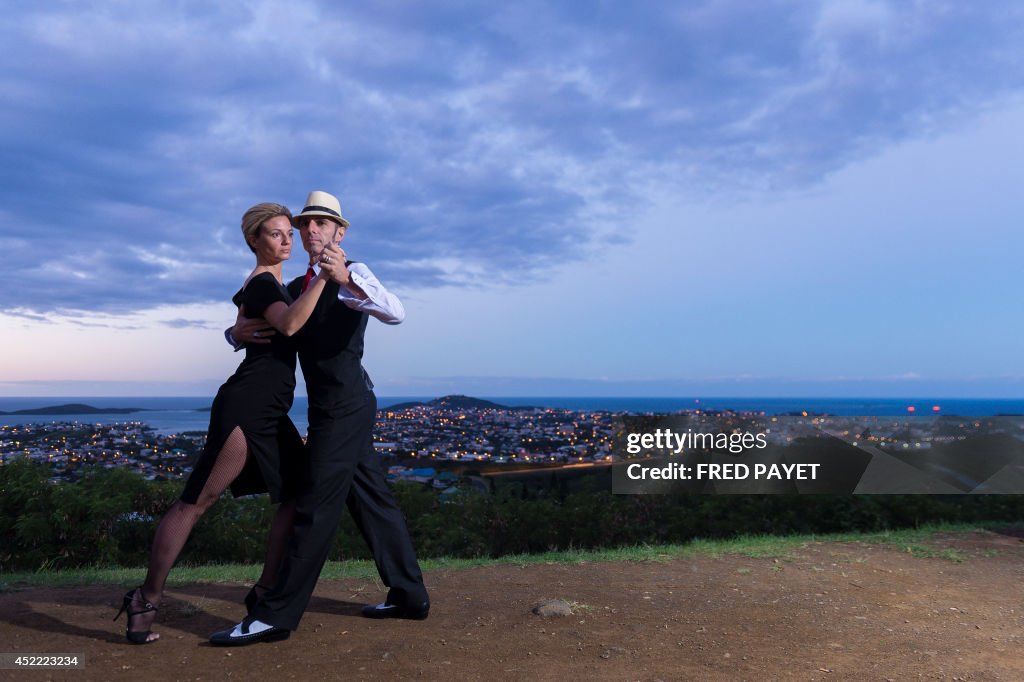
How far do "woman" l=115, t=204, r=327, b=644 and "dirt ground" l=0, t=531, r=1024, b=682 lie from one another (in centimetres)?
46

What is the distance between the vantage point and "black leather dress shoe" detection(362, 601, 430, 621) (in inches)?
194

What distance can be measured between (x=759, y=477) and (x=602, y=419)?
7233 millimetres

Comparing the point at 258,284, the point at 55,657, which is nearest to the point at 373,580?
the point at 55,657

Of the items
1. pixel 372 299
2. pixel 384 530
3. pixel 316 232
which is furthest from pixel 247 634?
pixel 316 232

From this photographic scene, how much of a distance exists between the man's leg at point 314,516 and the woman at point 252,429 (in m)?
0.19

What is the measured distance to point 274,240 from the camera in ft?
14.8

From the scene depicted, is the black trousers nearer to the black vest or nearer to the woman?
Answer: the black vest

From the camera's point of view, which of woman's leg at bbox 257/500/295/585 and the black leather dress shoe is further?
the black leather dress shoe

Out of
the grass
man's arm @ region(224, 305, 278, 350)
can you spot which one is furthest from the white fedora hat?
the grass

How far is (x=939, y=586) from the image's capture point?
20.2 feet

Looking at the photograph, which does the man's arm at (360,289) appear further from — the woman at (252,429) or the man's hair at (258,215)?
the man's hair at (258,215)

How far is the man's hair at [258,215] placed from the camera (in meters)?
4.51

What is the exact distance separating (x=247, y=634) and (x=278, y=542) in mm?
521

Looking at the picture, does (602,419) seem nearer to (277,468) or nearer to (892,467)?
(892,467)
